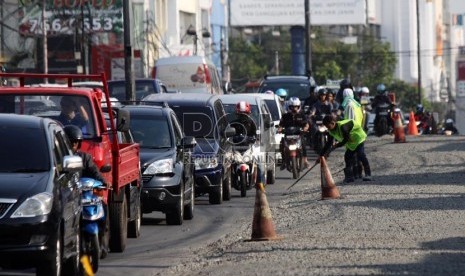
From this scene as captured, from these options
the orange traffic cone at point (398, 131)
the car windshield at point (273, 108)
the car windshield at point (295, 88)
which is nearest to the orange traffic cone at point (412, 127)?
the car windshield at point (295, 88)

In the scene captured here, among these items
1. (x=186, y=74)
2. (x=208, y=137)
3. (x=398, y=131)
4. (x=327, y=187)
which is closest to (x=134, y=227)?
(x=327, y=187)

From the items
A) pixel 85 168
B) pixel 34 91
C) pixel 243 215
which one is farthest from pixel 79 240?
pixel 243 215

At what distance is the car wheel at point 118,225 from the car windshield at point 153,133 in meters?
4.52

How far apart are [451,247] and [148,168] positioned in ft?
20.8

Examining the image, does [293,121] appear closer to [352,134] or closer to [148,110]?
[352,134]

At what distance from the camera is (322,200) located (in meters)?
23.5

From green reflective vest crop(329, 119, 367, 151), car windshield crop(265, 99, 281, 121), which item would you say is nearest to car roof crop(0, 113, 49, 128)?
green reflective vest crop(329, 119, 367, 151)

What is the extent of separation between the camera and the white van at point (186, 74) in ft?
157

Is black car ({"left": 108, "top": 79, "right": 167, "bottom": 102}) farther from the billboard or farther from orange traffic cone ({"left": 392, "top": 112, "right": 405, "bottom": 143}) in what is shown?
the billboard

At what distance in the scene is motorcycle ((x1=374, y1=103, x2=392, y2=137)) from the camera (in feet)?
147

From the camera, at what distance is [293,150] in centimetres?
3050

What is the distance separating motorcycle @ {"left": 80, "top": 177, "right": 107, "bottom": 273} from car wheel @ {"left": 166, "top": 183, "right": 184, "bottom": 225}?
582cm

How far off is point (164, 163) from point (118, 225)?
163 inches

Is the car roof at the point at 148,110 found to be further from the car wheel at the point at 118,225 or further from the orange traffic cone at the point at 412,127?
the orange traffic cone at the point at 412,127
